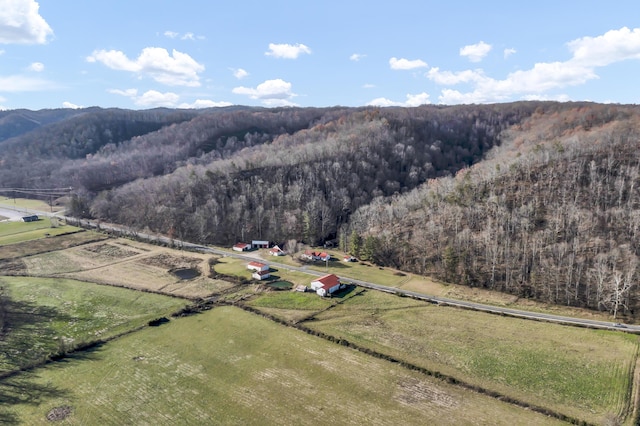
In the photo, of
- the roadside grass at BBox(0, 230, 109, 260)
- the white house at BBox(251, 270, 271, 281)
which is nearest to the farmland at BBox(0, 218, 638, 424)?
the white house at BBox(251, 270, 271, 281)

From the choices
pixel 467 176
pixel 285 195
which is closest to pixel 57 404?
pixel 285 195

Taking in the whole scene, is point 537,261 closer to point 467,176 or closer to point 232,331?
point 467,176

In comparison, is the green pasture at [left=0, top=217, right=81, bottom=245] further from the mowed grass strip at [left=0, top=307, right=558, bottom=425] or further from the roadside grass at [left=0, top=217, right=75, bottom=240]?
the mowed grass strip at [left=0, top=307, right=558, bottom=425]

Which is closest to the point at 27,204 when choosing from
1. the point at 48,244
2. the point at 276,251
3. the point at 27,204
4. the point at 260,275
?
the point at 27,204

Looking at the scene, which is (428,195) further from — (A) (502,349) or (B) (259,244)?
(A) (502,349)

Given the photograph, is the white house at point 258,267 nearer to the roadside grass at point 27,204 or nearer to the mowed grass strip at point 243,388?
the mowed grass strip at point 243,388

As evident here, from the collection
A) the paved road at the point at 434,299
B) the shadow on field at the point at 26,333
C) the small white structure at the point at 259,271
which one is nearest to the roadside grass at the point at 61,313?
the shadow on field at the point at 26,333
